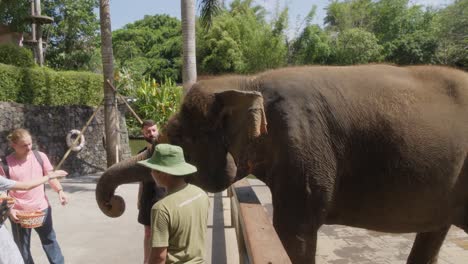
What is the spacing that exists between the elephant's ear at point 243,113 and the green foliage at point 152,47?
31.9 metres

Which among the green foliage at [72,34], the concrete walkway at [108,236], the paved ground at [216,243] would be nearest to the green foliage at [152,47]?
the green foliage at [72,34]

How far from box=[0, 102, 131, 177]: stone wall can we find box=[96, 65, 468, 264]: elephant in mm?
9645

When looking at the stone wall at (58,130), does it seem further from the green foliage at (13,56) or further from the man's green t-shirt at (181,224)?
the man's green t-shirt at (181,224)

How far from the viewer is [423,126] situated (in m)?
2.86

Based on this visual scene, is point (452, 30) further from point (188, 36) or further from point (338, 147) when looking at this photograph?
point (338, 147)

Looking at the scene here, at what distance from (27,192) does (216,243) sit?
2569mm

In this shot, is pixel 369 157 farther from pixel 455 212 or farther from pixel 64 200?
pixel 64 200

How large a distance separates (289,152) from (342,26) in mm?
31781

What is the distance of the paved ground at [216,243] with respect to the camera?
16.9 feet

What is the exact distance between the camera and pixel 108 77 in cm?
1066

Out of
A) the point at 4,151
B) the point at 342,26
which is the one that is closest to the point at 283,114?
the point at 4,151

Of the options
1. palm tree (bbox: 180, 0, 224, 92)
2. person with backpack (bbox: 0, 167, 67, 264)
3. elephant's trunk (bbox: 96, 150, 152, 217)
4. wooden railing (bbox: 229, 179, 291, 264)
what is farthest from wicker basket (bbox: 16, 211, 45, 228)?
palm tree (bbox: 180, 0, 224, 92)

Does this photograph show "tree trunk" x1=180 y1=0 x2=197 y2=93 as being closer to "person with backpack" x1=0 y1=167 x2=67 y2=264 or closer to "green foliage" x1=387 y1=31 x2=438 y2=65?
"person with backpack" x1=0 y1=167 x2=67 y2=264

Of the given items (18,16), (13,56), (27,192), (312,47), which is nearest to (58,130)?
(13,56)
